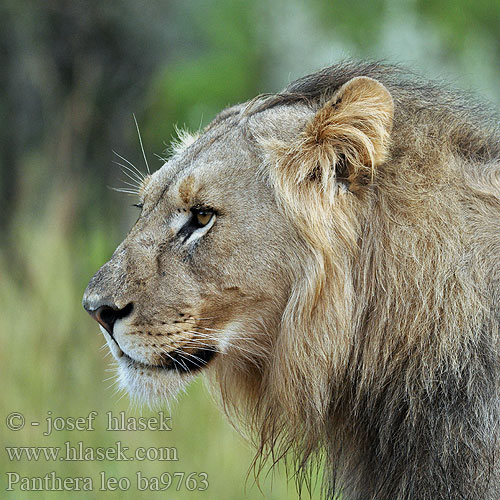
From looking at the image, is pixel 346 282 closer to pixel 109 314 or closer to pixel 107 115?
pixel 109 314

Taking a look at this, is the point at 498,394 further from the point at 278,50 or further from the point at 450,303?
the point at 278,50

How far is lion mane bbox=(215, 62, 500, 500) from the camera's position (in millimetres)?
3041

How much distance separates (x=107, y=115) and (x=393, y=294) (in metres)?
9.72

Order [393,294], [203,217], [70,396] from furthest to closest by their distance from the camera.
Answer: [70,396]
[203,217]
[393,294]

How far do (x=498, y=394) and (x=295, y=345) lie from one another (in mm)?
753

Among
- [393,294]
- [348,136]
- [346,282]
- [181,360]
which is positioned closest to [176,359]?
[181,360]

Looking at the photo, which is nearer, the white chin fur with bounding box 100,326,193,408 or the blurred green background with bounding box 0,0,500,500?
the white chin fur with bounding box 100,326,193,408

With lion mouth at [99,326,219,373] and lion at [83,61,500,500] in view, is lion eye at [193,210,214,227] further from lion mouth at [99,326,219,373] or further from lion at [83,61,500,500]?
lion mouth at [99,326,219,373]

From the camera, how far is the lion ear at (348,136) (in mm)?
3193

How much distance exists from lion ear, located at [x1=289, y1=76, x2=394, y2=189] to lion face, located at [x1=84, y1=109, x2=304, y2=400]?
209 millimetres

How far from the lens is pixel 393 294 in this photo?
319 centimetres

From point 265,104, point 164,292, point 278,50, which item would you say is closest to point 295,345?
point 164,292
